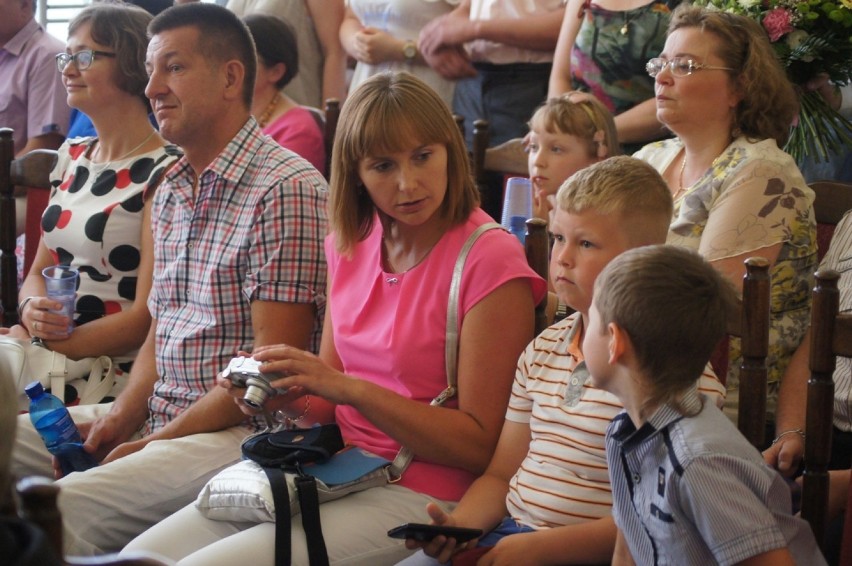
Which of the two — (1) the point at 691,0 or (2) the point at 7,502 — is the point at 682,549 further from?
(1) the point at 691,0

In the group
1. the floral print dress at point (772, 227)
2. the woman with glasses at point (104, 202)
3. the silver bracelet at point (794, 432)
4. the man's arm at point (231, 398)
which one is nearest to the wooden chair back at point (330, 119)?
the woman with glasses at point (104, 202)

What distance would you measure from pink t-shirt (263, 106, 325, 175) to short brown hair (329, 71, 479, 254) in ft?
4.04

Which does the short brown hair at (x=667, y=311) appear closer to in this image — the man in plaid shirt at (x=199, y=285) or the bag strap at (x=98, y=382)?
the man in plaid shirt at (x=199, y=285)

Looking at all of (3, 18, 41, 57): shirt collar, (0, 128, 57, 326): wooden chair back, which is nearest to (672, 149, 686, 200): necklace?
(0, 128, 57, 326): wooden chair back

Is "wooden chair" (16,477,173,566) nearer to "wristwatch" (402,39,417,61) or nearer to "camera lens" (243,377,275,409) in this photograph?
"camera lens" (243,377,275,409)

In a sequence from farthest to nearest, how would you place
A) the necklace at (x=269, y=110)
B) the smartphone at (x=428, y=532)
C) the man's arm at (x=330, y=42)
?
the man's arm at (x=330, y=42) → the necklace at (x=269, y=110) → the smartphone at (x=428, y=532)

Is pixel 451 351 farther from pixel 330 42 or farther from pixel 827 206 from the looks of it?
pixel 330 42

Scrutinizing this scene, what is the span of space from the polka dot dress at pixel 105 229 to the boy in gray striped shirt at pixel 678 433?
1500mm

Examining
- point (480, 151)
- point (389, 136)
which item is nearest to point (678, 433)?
point (389, 136)

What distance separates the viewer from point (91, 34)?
2.80 m

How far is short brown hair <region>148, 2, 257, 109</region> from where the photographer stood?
2.45 m

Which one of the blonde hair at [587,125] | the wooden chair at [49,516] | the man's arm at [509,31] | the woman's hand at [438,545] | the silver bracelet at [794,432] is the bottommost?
the woman's hand at [438,545]

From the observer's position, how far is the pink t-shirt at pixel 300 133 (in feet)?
10.9

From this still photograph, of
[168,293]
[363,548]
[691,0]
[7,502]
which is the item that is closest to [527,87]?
[691,0]
